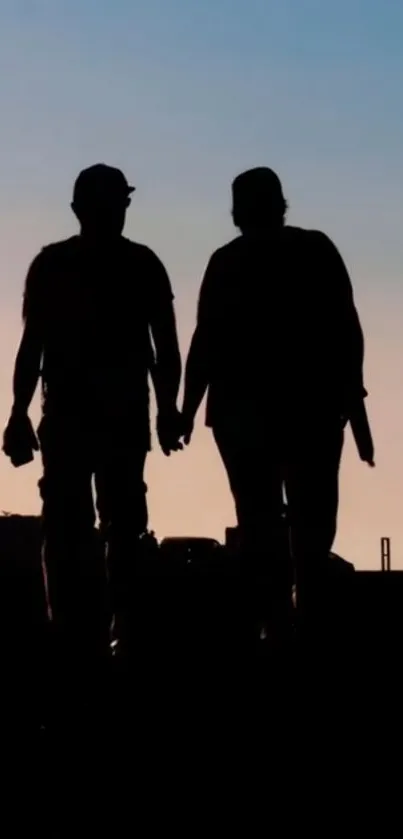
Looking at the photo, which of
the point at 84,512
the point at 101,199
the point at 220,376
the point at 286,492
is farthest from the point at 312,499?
the point at 101,199

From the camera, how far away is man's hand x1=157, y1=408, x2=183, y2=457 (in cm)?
1101

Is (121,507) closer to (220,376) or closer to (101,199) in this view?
(220,376)

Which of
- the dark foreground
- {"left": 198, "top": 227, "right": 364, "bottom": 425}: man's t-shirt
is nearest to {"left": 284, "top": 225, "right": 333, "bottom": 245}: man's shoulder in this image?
{"left": 198, "top": 227, "right": 364, "bottom": 425}: man's t-shirt

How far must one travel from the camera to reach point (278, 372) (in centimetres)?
1067

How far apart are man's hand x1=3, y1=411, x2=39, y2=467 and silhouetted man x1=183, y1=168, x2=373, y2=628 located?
33.3 inches

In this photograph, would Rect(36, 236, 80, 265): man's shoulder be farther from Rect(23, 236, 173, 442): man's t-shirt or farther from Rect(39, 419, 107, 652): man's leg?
Rect(39, 419, 107, 652): man's leg

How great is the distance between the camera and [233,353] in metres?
10.7

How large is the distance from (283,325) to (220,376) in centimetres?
38

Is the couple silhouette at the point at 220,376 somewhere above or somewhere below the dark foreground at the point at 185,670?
above

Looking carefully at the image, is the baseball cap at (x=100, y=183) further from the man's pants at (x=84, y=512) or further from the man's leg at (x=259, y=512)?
the man's leg at (x=259, y=512)

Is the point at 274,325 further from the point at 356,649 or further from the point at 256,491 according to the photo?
the point at 356,649

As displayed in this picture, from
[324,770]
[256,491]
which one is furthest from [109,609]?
[324,770]

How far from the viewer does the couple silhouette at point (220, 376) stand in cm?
1060

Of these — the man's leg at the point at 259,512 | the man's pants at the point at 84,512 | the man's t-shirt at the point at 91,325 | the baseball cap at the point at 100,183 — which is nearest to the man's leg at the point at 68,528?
the man's pants at the point at 84,512
